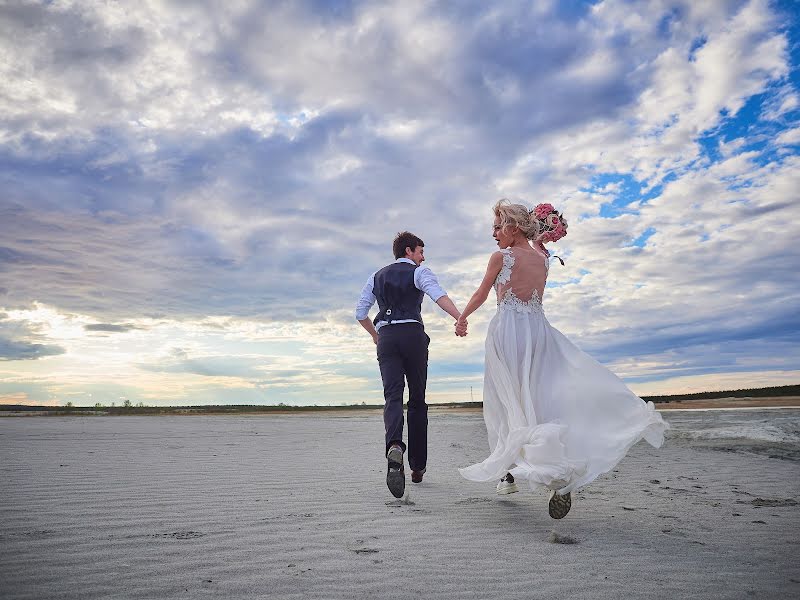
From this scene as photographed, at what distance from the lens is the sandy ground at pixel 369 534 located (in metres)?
3.07

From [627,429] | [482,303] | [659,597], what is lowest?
[659,597]

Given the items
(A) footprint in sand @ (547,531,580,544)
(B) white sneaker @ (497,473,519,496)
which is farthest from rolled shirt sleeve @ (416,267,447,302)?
(A) footprint in sand @ (547,531,580,544)

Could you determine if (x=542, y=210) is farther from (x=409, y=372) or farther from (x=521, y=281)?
(x=409, y=372)

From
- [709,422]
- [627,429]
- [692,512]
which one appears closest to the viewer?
[627,429]

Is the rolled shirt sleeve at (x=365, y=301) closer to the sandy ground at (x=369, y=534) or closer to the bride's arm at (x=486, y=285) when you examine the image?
the bride's arm at (x=486, y=285)

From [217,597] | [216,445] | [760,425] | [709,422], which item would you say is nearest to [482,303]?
[217,597]

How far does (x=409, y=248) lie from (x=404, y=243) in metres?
0.08

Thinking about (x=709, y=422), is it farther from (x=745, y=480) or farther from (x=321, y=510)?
(x=321, y=510)

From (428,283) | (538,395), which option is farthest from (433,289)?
(538,395)

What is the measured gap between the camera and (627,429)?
470 cm

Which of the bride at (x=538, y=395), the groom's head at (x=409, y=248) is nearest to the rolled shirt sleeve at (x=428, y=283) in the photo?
the groom's head at (x=409, y=248)

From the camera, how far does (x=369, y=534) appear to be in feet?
13.1

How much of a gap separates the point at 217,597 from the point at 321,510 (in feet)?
6.47

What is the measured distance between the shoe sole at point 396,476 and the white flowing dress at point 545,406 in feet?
2.37
